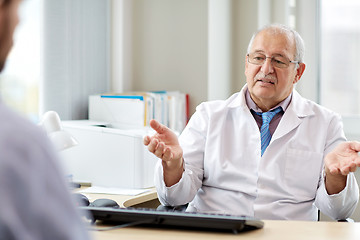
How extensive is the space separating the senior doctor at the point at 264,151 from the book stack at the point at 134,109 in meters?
0.63

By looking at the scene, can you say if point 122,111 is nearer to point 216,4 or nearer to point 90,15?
point 90,15

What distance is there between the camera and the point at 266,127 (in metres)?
2.09

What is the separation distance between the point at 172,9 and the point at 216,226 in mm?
2250

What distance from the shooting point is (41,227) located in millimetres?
483

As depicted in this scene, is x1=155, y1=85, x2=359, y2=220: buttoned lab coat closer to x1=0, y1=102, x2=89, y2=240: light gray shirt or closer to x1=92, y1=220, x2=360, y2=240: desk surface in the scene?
x1=92, y1=220, x2=360, y2=240: desk surface

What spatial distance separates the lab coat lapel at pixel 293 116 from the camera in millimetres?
2043

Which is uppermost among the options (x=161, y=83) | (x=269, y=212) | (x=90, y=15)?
(x=90, y=15)

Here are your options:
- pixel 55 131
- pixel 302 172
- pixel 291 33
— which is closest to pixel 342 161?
pixel 302 172

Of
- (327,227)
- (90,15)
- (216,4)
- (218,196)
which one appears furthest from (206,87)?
(327,227)

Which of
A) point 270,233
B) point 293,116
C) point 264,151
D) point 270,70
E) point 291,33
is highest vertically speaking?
point 291,33

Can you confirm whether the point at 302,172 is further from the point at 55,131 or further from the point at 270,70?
the point at 55,131

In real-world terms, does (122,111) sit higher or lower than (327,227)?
higher

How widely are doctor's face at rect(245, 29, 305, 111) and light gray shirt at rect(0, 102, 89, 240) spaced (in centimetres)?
165

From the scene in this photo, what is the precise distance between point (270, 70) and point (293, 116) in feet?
0.70
